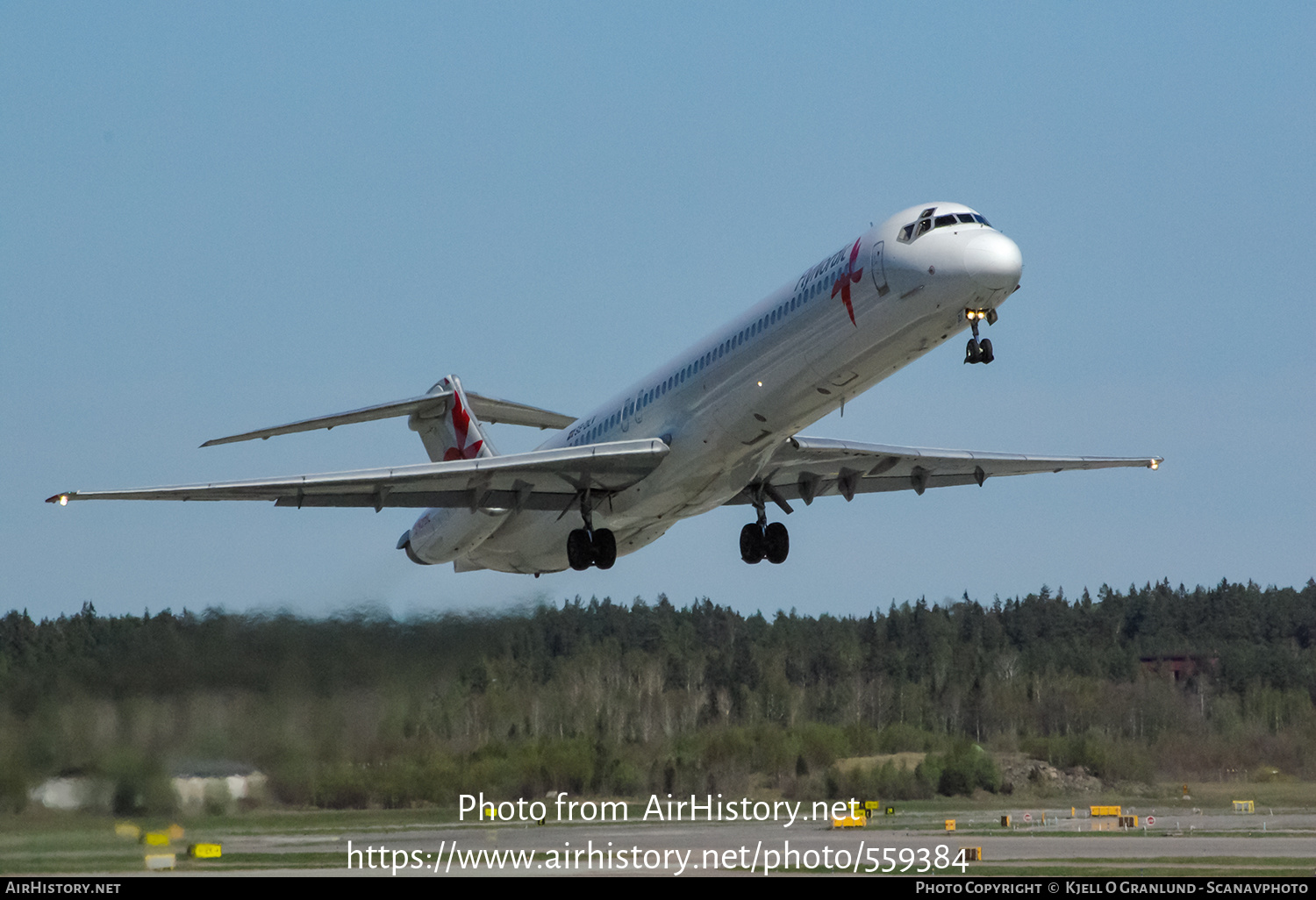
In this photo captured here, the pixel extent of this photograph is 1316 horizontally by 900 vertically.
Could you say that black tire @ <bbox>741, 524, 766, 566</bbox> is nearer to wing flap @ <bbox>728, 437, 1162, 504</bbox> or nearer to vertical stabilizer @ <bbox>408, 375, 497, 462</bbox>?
wing flap @ <bbox>728, 437, 1162, 504</bbox>

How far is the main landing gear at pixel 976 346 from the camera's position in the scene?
22938mm

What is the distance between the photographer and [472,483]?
1136 inches

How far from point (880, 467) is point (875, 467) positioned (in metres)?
0.11

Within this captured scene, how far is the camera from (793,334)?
25.0 meters

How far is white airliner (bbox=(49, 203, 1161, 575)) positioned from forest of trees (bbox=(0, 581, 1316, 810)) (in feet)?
7.58

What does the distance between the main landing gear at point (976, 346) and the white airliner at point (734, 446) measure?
3 cm

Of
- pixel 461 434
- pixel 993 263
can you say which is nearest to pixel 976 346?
pixel 993 263

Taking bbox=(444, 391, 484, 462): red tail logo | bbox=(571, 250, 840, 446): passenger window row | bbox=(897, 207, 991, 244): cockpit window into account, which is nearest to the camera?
bbox=(897, 207, 991, 244): cockpit window

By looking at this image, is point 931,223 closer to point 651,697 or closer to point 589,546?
point 589,546

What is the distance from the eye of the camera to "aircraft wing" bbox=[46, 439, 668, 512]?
89.6 ft

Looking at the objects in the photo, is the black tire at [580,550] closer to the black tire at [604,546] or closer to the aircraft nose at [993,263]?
the black tire at [604,546]

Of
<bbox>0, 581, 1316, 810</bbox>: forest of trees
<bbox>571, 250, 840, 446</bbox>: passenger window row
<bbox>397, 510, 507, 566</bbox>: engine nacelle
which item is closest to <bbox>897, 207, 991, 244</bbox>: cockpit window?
→ <bbox>571, 250, 840, 446</bbox>: passenger window row
